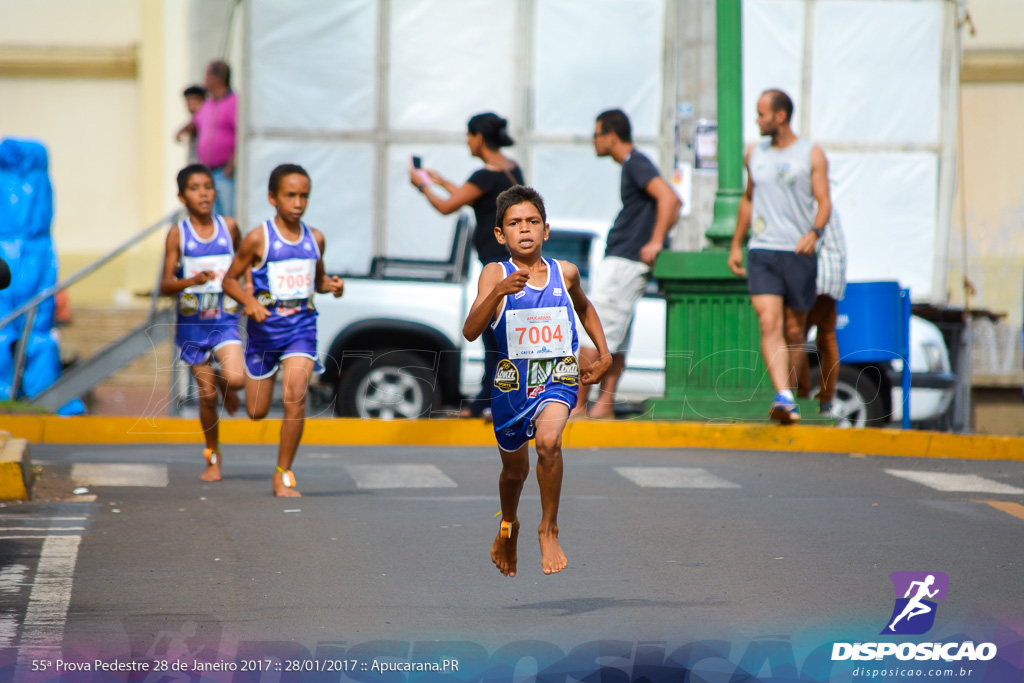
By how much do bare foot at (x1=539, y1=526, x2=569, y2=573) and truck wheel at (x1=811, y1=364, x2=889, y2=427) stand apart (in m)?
7.23

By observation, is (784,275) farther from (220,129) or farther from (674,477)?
(220,129)

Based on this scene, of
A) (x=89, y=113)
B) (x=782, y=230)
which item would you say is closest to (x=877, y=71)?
(x=782, y=230)

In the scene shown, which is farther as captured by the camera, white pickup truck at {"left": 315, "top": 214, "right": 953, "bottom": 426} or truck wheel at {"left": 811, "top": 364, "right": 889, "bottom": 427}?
truck wheel at {"left": 811, "top": 364, "right": 889, "bottom": 427}

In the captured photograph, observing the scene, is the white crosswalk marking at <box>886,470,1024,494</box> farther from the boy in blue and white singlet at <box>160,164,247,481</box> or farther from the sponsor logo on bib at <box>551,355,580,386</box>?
A: the boy in blue and white singlet at <box>160,164,247,481</box>

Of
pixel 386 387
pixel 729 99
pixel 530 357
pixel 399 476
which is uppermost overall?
pixel 729 99

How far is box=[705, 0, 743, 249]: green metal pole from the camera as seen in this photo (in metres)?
12.1

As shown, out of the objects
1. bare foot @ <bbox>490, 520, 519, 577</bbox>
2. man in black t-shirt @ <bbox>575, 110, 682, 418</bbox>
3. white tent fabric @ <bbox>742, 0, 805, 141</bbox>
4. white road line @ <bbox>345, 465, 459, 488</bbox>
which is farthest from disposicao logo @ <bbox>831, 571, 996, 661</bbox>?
white tent fabric @ <bbox>742, 0, 805, 141</bbox>

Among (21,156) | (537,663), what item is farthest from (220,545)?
(21,156)

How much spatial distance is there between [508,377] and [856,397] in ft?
24.5

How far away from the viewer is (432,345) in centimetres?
1270

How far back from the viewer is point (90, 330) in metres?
18.3

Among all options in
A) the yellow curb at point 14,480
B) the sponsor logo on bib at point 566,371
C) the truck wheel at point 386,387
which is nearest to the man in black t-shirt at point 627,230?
the truck wheel at point 386,387

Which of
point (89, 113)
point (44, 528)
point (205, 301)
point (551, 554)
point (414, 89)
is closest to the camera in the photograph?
point (551, 554)

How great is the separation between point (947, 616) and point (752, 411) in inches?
249
